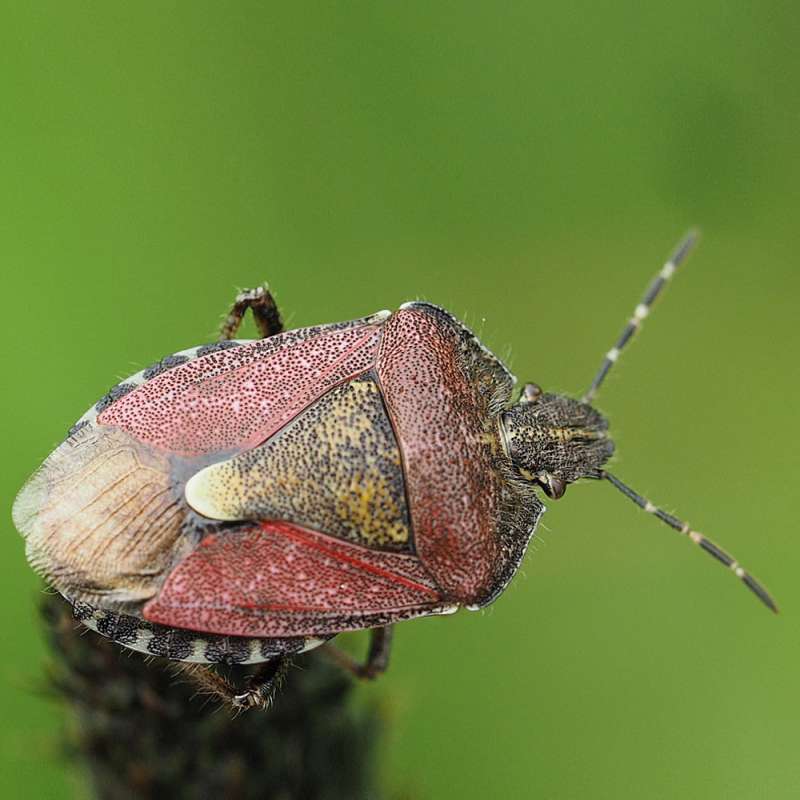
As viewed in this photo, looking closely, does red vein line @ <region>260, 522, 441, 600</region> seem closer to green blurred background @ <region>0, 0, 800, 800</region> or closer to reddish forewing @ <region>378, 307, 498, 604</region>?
reddish forewing @ <region>378, 307, 498, 604</region>

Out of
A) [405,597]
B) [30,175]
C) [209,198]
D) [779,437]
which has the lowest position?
[405,597]

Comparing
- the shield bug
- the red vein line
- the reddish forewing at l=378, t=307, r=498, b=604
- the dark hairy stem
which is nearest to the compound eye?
the shield bug

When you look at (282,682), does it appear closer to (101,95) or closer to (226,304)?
(226,304)

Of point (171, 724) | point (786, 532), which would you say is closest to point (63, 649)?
point (171, 724)

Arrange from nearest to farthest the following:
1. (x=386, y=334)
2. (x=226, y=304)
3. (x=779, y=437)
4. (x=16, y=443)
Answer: (x=386, y=334) → (x=16, y=443) → (x=226, y=304) → (x=779, y=437)

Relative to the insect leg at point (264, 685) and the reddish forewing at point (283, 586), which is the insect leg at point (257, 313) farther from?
the insect leg at point (264, 685)

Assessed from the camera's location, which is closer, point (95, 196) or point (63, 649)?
point (63, 649)

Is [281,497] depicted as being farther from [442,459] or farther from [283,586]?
[442,459]
